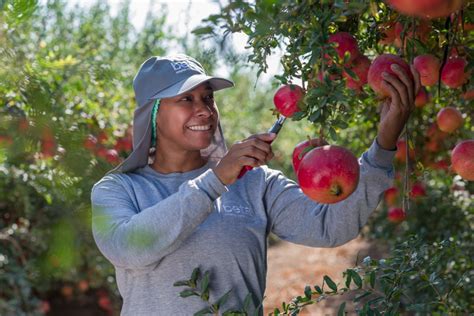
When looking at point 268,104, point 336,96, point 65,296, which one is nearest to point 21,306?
point 65,296

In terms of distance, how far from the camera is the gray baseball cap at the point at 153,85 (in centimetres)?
203

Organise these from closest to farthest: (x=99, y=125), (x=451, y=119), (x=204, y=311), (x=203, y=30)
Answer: (x=203, y=30) < (x=204, y=311) < (x=451, y=119) < (x=99, y=125)

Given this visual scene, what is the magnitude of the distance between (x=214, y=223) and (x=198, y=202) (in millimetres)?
274

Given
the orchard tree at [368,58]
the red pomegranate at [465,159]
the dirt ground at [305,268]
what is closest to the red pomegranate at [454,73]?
the orchard tree at [368,58]

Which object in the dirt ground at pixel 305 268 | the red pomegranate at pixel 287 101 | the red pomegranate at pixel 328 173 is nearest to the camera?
the red pomegranate at pixel 328 173

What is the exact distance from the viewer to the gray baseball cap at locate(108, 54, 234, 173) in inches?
79.8

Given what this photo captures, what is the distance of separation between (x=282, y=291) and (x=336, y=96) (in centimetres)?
546

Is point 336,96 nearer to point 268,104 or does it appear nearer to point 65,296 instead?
point 65,296

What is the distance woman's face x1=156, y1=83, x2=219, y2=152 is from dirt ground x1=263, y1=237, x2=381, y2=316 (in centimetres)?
393

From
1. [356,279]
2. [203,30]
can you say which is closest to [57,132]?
[203,30]

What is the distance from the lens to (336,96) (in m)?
1.29

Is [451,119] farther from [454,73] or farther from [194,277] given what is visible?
[194,277]

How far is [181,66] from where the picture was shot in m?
2.08

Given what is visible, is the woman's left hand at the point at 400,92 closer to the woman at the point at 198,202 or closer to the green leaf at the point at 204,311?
the woman at the point at 198,202
